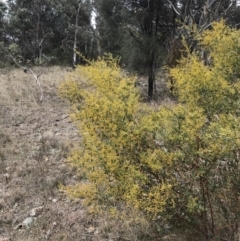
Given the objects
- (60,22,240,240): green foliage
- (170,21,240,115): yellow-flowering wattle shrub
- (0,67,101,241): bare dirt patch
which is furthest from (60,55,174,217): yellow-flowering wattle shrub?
(0,67,101,241): bare dirt patch

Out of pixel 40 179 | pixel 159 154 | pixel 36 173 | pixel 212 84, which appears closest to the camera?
pixel 159 154

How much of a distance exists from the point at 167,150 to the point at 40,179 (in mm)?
2812

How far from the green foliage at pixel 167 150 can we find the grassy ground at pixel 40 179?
1.02 metres

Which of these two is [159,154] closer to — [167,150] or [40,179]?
[167,150]

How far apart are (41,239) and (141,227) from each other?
1.14 m

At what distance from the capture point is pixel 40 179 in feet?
16.1

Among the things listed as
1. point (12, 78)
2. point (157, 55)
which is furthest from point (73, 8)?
point (157, 55)

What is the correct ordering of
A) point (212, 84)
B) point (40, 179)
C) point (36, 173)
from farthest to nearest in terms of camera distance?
1. point (36, 173)
2. point (40, 179)
3. point (212, 84)

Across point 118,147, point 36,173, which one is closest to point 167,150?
point 118,147

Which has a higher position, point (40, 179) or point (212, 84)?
point (212, 84)

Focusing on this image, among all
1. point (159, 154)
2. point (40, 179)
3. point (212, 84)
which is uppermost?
point (212, 84)

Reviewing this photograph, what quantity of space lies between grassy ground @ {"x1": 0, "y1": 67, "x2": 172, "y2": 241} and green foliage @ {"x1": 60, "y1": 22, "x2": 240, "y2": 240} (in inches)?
40.0

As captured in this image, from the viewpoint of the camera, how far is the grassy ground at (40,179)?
3854 mm

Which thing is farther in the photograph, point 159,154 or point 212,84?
point 212,84
